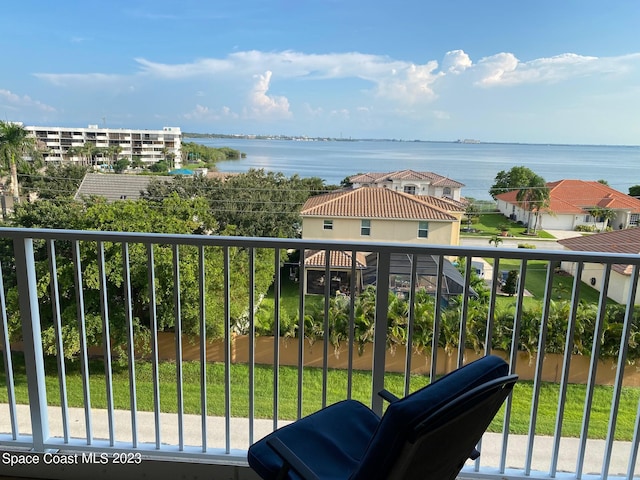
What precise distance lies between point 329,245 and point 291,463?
78cm

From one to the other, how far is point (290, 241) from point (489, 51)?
14.3 m

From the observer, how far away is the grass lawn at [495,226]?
610 centimetres

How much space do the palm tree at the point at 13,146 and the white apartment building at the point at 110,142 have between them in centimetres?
22

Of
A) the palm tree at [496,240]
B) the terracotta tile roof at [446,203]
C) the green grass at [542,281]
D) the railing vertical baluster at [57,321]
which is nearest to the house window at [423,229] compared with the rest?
the terracotta tile roof at [446,203]

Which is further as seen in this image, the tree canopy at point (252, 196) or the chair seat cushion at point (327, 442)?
the tree canopy at point (252, 196)

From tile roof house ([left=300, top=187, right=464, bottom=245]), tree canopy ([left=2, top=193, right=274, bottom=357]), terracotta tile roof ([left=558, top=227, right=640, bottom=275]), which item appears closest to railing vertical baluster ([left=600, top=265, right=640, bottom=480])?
terracotta tile roof ([left=558, top=227, right=640, bottom=275])

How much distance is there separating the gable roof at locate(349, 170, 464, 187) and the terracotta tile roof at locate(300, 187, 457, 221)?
389mm

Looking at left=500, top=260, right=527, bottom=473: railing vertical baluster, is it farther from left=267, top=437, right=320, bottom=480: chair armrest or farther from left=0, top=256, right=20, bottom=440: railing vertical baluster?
left=0, top=256, right=20, bottom=440: railing vertical baluster

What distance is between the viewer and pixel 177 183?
986cm

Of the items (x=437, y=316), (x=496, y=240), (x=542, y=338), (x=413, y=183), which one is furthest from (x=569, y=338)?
(x=413, y=183)

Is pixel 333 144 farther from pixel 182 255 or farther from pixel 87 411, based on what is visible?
pixel 87 411

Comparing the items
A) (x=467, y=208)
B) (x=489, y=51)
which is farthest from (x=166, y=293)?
(x=489, y=51)

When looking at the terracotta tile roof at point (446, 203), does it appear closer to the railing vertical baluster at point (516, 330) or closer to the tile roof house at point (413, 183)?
the tile roof house at point (413, 183)

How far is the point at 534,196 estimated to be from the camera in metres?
7.16
